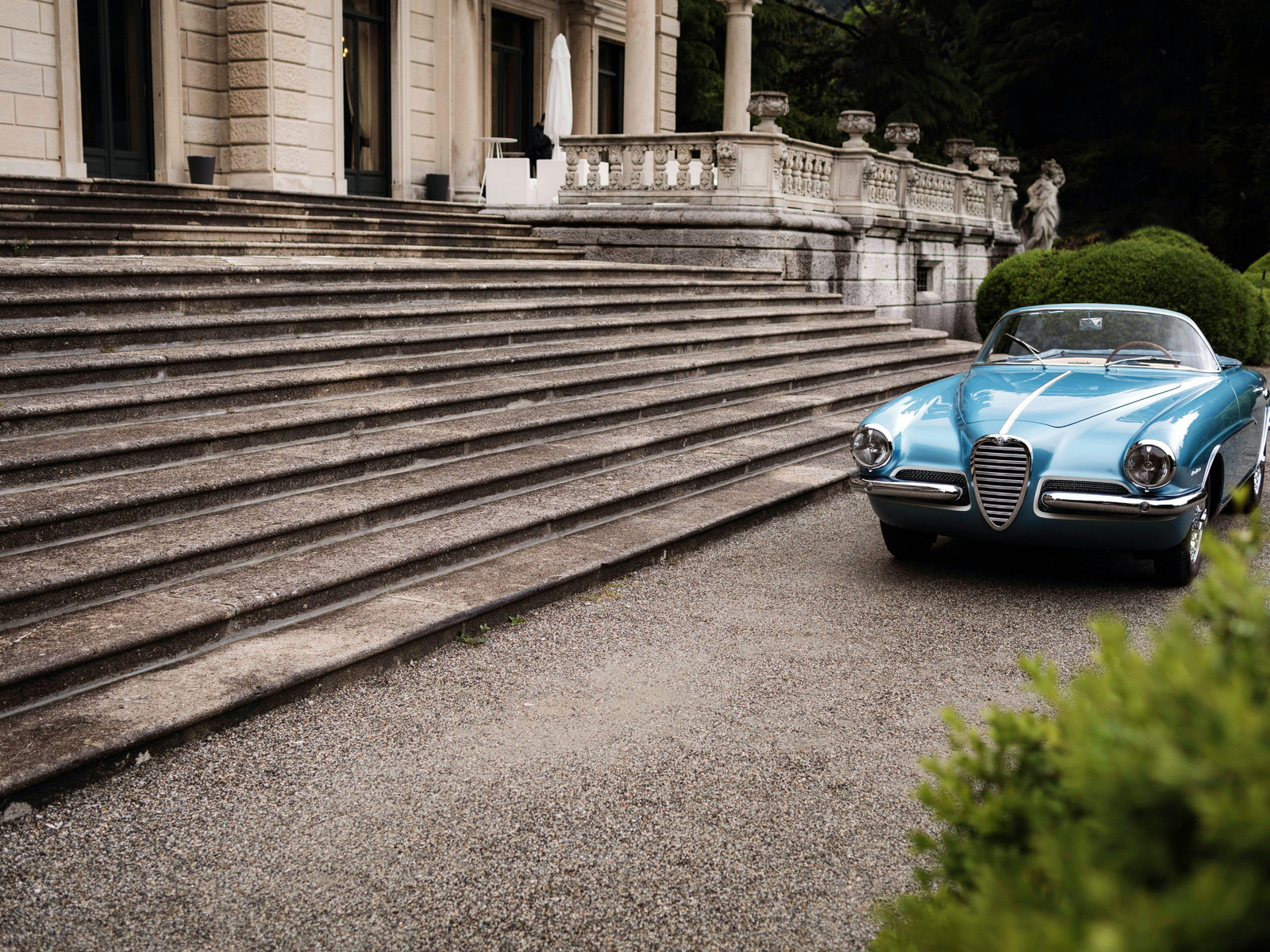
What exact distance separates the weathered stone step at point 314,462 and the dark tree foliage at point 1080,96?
74.4 feet

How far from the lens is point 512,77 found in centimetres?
2228

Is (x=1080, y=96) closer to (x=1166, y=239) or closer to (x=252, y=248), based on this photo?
(x=1166, y=239)

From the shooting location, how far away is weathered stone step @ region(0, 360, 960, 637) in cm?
495

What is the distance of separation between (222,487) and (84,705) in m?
2.00

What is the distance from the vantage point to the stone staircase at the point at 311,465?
4.67 meters

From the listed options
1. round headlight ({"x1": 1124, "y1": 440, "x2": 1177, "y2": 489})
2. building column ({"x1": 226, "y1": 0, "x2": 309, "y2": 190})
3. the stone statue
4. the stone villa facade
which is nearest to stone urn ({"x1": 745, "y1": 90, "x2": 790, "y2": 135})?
the stone villa facade

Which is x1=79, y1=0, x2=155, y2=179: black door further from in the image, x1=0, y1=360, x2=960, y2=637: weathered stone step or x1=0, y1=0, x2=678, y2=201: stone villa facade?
x1=0, y1=360, x2=960, y2=637: weathered stone step

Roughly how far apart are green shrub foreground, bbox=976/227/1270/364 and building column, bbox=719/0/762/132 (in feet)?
20.4

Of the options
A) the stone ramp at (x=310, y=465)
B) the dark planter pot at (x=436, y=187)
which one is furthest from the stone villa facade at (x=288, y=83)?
the stone ramp at (x=310, y=465)

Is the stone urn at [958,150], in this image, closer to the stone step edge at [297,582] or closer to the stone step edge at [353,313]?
the stone step edge at [353,313]

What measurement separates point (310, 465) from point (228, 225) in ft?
21.5

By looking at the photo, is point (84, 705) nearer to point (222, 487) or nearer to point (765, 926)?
point (222, 487)

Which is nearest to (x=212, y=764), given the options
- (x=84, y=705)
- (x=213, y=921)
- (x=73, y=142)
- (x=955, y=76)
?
(x=84, y=705)

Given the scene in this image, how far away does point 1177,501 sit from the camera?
19.1 feet
